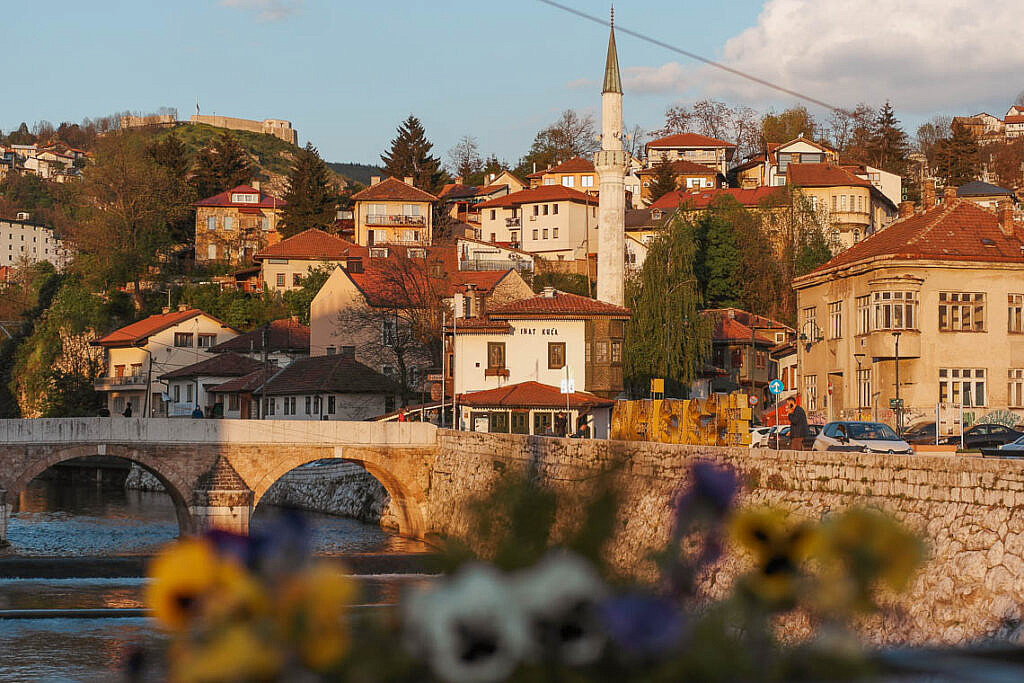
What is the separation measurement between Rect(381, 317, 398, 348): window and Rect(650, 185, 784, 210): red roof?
2106 centimetres

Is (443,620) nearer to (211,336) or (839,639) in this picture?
(839,639)

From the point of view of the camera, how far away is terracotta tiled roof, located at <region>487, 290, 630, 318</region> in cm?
4597

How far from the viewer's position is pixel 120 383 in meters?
70.0

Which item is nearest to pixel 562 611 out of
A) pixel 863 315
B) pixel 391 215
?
pixel 863 315

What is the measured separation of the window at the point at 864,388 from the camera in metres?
41.5

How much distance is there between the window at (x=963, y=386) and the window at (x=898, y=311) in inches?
72.7

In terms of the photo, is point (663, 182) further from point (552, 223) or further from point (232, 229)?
point (232, 229)

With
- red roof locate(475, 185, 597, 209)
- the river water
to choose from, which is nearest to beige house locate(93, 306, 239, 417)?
the river water

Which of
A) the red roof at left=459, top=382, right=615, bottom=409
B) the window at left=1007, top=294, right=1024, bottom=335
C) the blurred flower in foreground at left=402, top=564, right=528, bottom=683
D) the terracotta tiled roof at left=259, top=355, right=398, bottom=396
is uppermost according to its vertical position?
the window at left=1007, top=294, right=1024, bottom=335

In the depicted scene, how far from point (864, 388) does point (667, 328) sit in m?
15.3

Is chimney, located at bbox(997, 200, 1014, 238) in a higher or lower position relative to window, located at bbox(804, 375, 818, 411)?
higher

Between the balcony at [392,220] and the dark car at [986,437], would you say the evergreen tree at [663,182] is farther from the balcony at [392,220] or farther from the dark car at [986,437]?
the dark car at [986,437]

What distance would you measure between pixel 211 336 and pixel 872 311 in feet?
134

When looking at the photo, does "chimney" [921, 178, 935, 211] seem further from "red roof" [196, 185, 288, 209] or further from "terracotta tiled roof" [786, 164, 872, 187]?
"red roof" [196, 185, 288, 209]
